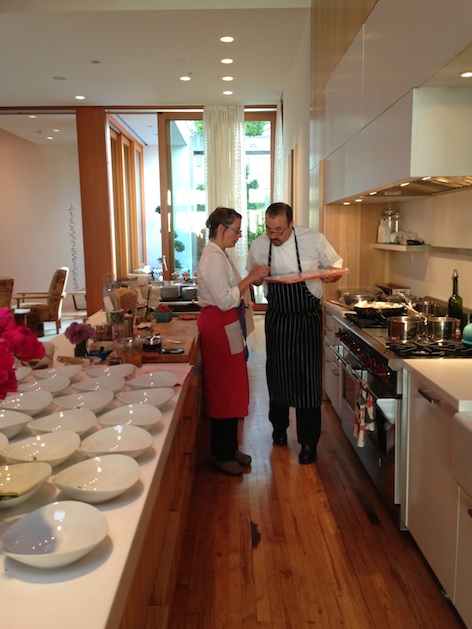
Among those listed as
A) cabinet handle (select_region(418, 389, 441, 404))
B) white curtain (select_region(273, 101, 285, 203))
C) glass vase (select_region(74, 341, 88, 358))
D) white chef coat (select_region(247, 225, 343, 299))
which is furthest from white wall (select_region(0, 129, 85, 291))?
cabinet handle (select_region(418, 389, 441, 404))

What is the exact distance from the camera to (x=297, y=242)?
3.40 metres

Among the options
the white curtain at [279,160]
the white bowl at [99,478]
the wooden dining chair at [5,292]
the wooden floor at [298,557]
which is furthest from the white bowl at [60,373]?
the white curtain at [279,160]

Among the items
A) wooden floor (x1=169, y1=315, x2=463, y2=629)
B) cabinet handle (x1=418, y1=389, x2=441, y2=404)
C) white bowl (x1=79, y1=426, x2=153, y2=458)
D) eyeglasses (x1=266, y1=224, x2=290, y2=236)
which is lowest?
wooden floor (x1=169, y1=315, x2=463, y2=629)

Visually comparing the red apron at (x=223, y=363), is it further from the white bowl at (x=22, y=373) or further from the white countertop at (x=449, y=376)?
the white bowl at (x=22, y=373)

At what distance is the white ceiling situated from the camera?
16.4 feet

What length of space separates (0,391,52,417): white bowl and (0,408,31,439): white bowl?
7 centimetres

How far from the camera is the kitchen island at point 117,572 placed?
2.96 feet

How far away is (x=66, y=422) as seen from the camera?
1.63 m

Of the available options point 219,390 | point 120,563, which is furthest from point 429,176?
point 120,563

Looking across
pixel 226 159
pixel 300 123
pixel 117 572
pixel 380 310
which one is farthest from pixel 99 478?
pixel 226 159

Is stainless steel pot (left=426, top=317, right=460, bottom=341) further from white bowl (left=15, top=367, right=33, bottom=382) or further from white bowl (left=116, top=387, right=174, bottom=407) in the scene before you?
white bowl (left=15, top=367, right=33, bottom=382)

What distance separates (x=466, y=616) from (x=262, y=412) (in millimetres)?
2706

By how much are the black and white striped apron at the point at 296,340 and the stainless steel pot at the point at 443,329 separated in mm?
722

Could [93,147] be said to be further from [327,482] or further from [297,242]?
[327,482]
